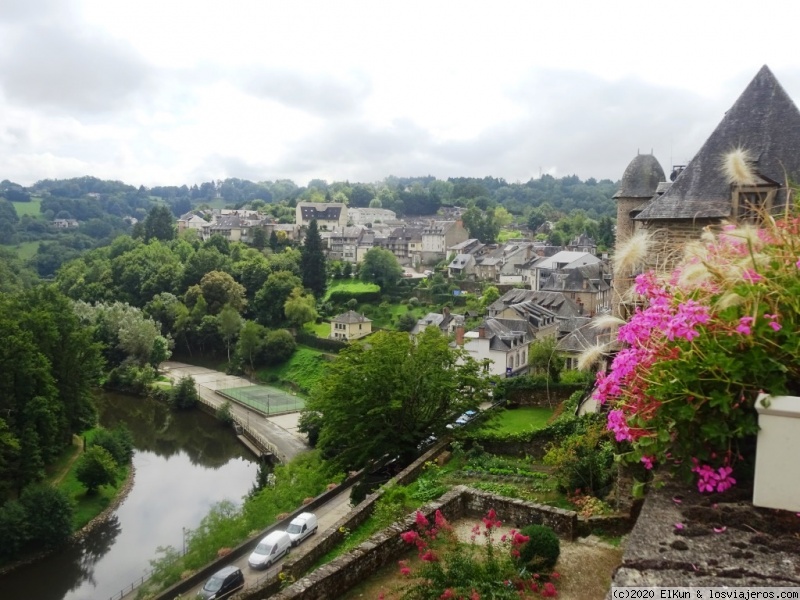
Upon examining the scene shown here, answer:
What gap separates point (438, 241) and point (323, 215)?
105 feet

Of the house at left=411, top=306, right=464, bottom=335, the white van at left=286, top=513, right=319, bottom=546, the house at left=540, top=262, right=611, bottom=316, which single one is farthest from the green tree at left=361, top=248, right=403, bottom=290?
the white van at left=286, top=513, right=319, bottom=546

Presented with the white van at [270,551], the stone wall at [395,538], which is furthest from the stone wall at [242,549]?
the stone wall at [395,538]

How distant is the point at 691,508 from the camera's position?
14.7 feet

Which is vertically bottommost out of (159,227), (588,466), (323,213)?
(588,466)

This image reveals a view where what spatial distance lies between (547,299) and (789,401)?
160 feet

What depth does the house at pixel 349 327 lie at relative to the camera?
58.2m

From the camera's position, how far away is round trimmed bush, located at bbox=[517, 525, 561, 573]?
8.31 m

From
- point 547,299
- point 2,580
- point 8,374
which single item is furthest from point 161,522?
point 547,299

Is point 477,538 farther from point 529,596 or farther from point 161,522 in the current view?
point 161,522

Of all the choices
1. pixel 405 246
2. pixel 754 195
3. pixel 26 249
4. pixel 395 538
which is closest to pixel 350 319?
pixel 405 246

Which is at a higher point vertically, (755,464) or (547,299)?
(755,464)

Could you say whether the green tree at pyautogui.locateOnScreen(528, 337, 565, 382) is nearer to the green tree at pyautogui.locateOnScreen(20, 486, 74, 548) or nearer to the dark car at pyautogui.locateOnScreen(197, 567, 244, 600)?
the dark car at pyautogui.locateOnScreen(197, 567, 244, 600)

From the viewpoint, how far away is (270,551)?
18062mm

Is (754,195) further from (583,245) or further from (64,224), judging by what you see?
(64,224)
